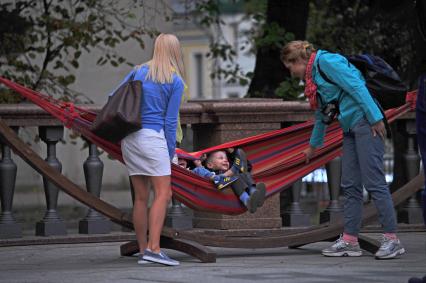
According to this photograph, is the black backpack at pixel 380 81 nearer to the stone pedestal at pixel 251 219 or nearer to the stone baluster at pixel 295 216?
the stone pedestal at pixel 251 219

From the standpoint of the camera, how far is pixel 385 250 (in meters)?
9.66

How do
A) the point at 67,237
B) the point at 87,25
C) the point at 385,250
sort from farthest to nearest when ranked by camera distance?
the point at 87,25 < the point at 67,237 < the point at 385,250

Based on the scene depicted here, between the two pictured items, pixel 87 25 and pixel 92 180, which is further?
pixel 87 25

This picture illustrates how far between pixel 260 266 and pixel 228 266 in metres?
0.24

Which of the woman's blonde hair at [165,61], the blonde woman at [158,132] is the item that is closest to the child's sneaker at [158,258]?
the blonde woman at [158,132]

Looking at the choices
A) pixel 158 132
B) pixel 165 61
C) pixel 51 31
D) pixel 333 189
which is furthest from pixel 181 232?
pixel 51 31

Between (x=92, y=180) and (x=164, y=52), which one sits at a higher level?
(x=164, y=52)

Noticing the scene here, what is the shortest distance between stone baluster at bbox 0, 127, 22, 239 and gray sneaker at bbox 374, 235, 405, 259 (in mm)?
3534

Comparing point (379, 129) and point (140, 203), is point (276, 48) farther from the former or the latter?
point (140, 203)

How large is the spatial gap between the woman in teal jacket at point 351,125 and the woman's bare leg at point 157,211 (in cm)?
140

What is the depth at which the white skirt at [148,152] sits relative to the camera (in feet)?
30.0

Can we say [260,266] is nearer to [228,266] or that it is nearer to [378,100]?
[228,266]

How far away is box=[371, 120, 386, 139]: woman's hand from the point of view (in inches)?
372

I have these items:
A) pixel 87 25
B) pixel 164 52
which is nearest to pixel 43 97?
pixel 164 52
